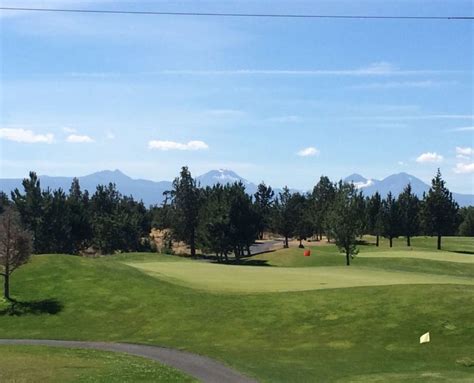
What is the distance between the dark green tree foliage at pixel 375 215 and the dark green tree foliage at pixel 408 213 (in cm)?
497

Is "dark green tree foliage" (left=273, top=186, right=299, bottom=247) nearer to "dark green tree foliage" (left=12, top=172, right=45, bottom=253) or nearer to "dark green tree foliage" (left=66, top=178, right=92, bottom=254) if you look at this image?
"dark green tree foliage" (left=66, top=178, right=92, bottom=254)

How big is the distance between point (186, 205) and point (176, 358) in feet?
307

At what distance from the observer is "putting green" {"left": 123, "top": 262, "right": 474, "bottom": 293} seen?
4834cm

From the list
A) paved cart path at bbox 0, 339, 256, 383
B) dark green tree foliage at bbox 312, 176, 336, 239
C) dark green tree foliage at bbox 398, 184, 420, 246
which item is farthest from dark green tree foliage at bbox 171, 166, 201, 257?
paved cart path at bbox 0, 339, 256, 383

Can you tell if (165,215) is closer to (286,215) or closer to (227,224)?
(286,215)

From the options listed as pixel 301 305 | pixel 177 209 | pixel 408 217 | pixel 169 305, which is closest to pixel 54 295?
pixel 169 305

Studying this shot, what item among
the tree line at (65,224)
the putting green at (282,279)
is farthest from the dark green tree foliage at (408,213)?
the putting green at (282,279)

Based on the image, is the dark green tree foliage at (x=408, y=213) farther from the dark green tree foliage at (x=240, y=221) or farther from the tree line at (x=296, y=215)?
the dark green tree foliage at (x=240, y=221)

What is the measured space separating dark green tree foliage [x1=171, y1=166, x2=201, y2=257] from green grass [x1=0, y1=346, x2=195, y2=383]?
90.3 meters

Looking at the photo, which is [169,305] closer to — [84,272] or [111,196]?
[84,272]

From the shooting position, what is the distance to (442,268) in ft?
257

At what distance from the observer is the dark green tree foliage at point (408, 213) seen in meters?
132

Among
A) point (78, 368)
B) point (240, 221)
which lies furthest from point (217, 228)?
point (78, 368)

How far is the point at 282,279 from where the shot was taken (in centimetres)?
5356
